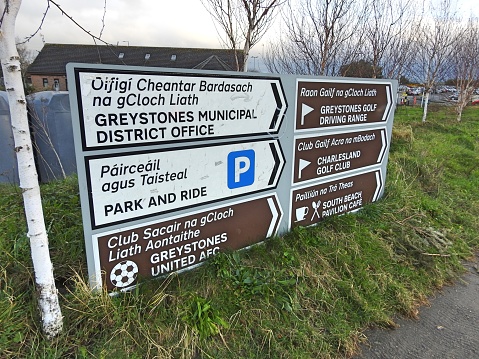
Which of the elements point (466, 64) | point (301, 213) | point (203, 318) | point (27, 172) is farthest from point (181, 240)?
point (466, 64)

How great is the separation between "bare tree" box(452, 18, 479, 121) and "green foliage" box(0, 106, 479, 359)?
15.2m

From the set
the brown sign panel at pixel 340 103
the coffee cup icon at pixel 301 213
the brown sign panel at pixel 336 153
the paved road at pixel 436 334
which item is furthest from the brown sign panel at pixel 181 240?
the paved road at pixel 436 334

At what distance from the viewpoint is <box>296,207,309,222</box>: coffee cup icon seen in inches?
138

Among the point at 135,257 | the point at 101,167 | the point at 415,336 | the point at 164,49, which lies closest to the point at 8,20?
the point at 101,167

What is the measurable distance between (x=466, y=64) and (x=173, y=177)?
19114mm

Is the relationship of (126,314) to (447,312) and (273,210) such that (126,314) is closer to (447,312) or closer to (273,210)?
(273,210)

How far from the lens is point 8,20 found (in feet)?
5.12

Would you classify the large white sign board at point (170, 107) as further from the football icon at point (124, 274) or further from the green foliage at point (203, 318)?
the green foliage at point (203, 318)

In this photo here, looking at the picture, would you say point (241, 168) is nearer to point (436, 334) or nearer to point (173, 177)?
point (173, 177)

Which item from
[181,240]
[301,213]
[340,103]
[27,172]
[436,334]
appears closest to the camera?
[27,172]

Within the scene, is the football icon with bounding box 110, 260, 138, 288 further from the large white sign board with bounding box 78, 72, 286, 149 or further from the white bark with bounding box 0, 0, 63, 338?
the large white sign board with bounding box 78, 72, 286, 149

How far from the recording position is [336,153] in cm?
378

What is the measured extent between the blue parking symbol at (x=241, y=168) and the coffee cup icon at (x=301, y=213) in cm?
81

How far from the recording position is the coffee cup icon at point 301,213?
3.50 meters
